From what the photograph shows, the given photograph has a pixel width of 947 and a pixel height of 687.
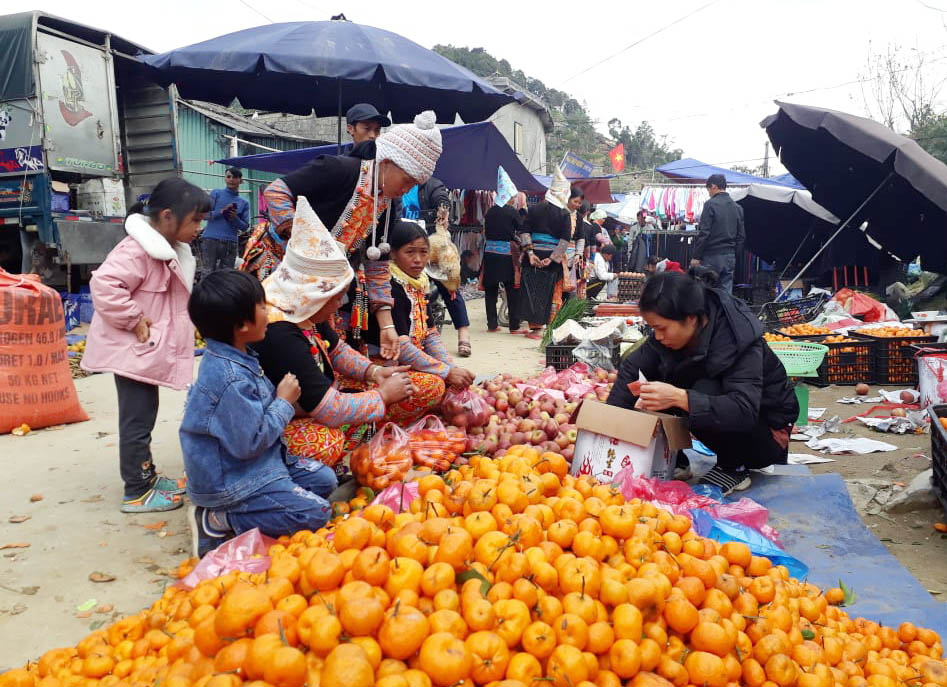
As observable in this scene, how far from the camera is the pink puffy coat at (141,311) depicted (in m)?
3.10

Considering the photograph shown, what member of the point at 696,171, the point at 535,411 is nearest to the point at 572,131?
the point at 696,171

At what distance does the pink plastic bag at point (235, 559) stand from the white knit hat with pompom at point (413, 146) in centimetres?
190

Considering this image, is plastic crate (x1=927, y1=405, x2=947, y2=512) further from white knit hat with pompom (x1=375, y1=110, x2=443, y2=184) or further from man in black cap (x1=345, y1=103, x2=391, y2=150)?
man in black cap (x1=345, y1=103, x2=391, y2=150)

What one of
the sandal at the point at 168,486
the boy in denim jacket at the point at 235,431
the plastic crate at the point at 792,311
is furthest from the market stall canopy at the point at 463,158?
the boy in denim jacket at the point at 235,431

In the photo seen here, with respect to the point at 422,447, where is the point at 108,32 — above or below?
above

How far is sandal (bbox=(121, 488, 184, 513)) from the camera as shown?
3154mm

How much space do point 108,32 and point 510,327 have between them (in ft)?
22.2

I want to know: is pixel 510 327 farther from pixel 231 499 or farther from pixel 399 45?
pixel 231 499

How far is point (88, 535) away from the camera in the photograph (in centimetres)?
292

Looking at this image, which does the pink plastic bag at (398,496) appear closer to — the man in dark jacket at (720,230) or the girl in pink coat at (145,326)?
the girl in pink coat at (145,326)

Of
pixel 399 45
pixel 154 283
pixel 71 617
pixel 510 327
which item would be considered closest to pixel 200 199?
pixel 154 283

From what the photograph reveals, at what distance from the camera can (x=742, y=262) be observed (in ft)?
41.9

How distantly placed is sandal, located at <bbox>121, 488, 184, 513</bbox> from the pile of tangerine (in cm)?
116

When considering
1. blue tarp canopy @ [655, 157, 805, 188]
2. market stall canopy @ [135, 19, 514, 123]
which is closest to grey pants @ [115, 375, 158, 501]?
market stall canopy @ [135, 19, 514, 123]
